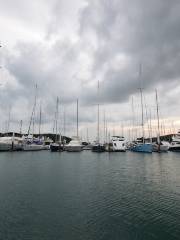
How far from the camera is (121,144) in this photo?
125312 millimetres

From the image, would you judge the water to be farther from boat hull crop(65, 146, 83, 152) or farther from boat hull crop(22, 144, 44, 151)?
boat hull crop(22, 144, 44, 151)

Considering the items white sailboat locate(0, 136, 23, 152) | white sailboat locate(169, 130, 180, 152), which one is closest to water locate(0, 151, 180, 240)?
white sailboat locate(0, 136, 23, 152)

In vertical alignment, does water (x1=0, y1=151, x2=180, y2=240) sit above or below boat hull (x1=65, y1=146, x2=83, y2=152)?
below

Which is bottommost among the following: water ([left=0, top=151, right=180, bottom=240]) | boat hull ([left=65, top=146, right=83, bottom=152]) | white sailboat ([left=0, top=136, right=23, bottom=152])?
water ([left=0, top=151, right=180, bottom=240])

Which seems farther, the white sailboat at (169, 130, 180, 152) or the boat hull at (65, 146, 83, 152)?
the white sailboat at (169, 130, 180, 152)

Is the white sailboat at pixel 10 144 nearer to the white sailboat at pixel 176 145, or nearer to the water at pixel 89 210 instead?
the white sailboat at pixel 176 145

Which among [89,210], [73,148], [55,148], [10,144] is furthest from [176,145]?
[89,210]

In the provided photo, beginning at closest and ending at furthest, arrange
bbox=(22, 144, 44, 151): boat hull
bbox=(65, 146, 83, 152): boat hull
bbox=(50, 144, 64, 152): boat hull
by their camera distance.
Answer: bbox=(65, 146, 83, 152): boat hull, bbox=(50, 144, 64, 152): boat hull, bbox=(22, 144, 44, 151): boat hull

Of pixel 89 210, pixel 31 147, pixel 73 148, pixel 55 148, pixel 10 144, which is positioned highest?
pixel 10 144

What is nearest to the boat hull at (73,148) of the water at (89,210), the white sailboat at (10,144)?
the white sailboat at (10,144)

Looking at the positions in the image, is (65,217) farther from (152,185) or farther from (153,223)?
(152,185)

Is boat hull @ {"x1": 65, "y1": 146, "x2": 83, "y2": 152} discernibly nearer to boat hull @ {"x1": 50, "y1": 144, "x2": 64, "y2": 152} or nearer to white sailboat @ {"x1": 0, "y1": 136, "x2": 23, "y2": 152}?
boat hull @ {"x1": 50, "y1": 144, "x2": 64, "y2": 152}

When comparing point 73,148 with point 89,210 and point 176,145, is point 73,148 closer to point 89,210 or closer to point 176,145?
point 176,145

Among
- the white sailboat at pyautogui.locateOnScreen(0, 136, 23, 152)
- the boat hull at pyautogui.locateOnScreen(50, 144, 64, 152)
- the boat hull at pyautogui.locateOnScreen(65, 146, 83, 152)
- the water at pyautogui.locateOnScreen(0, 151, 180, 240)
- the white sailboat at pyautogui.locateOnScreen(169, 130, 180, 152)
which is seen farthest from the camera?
the white sailboat at pyautogui.locateOnScreen(169, 130, 180, 152)
